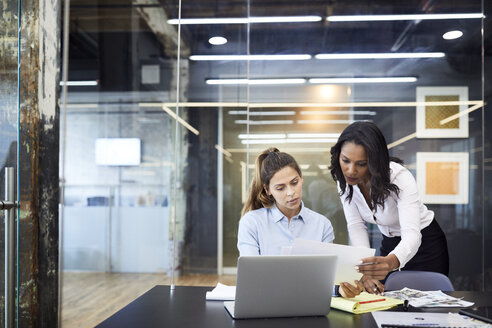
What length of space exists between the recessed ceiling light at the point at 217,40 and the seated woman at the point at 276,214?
2.85 meters

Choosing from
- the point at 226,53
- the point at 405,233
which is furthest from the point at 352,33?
the point at 405,233

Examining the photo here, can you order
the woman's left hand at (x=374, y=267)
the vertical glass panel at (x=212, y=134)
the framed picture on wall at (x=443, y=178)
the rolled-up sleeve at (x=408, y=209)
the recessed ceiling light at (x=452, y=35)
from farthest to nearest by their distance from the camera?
1. the vertical glass panel at (x=212, y=134)
2. the recessed ceiling light at (x=452, y=35)
3. the framed picture on wall at (x=443, y=178)
4. the rolled-up sleeve at (x=408, y=209)
5. the woman's left hand at (x=374, y=267)

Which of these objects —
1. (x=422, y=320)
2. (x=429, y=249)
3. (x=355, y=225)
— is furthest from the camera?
(x=429, y=249)

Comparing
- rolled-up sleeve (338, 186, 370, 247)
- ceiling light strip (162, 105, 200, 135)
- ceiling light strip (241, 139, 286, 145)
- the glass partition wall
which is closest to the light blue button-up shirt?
rolled-up sleeve (338, 186, 370, 247)

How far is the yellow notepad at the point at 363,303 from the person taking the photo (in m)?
1.61

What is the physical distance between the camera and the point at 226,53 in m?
4.93

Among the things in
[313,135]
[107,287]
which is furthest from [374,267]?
[107,287]

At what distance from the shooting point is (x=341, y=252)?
1.61 m

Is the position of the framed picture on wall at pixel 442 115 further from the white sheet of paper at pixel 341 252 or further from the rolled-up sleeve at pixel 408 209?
the white sheet of paper at pixel 341 252

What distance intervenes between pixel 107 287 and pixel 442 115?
3538mm

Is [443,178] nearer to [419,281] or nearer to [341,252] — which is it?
[419,281]

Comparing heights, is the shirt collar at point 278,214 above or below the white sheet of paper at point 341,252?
above

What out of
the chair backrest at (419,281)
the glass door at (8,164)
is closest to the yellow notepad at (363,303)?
the chair backrest at (419,281)

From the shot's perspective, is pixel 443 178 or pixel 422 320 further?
pixel 443 178
